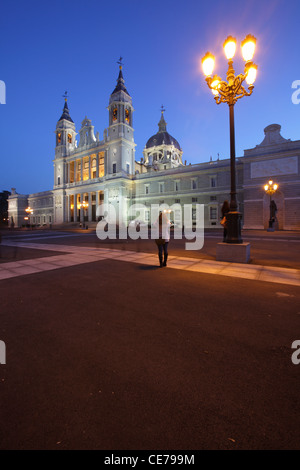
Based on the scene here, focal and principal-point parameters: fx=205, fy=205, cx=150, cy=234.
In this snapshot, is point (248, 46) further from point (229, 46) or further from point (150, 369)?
point (150, 369)

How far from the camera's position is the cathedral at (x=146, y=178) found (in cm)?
2773

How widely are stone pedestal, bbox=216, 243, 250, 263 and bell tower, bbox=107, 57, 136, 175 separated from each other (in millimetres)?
40126

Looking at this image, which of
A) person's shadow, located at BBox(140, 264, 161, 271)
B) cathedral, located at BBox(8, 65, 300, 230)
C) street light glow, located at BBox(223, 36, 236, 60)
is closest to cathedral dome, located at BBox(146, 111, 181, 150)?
cathedral, located at BBox(8, 65, 300, 230)

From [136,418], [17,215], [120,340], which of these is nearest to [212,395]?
[136,418]

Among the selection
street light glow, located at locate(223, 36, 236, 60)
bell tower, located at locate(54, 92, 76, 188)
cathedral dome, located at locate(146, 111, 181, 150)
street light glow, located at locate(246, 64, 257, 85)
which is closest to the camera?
street light glow, located at locate(223, 36, 236, 60)

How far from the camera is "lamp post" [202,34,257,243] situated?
696 centimetres

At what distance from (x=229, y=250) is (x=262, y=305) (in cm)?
385

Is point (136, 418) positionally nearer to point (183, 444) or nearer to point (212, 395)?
point (183, 444)

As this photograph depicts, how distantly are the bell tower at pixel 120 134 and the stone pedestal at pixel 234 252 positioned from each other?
132 ft

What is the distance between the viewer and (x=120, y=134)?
43906 mm

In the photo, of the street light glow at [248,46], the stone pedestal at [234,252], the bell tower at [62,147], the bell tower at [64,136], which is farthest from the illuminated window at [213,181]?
the bell tower at [64,136]

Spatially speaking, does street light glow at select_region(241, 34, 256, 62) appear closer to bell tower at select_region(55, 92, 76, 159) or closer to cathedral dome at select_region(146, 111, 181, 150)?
bell tower at select_region(55, 92, 76, 159)

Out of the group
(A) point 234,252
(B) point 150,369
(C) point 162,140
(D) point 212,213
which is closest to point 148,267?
(A) point 234,252
